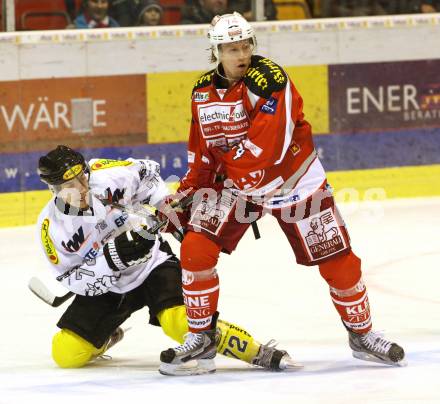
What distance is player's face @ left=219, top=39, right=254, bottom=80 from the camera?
455cm

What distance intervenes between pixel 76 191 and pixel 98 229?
7.8 inches

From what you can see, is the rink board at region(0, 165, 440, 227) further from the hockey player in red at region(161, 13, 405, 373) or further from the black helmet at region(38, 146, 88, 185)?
Result: the black helmet at region(38, 146, 88, 185)

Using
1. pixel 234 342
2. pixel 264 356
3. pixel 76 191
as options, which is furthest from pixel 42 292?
pixel 264 356

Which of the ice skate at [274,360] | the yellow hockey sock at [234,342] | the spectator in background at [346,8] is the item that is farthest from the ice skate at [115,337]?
the spectator in background at [346,8]

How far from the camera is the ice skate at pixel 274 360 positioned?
15.2ft

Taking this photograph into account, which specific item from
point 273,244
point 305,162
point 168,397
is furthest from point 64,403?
point 273,244

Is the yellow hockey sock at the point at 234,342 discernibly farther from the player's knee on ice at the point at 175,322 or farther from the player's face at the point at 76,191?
the player's face at the point at 76,191

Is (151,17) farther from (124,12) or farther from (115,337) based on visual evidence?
(115,337)

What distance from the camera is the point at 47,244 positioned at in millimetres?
4859

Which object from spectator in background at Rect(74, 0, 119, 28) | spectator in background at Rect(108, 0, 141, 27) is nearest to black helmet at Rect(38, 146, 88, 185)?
spectator in background at Rect(74, 0, 119, 28)

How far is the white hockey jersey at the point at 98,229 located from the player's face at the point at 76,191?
3 centimetres

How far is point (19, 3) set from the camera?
26.0 ft

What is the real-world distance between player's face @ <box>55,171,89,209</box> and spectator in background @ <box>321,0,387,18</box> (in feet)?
13.8

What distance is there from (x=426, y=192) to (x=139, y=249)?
4.33 meters
